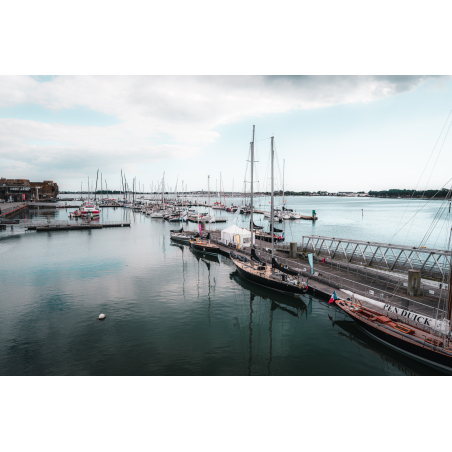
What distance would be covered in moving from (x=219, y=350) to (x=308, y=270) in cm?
1724

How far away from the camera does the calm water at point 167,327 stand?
15156mm

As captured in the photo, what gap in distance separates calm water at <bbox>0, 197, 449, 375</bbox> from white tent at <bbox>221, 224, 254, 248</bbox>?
7.74 meters

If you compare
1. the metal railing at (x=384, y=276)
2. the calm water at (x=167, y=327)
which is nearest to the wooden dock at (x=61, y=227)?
the calm water at (x=167, y=327)

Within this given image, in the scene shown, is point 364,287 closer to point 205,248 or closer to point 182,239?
point 205,248

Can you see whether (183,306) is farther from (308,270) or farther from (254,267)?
(308,270)

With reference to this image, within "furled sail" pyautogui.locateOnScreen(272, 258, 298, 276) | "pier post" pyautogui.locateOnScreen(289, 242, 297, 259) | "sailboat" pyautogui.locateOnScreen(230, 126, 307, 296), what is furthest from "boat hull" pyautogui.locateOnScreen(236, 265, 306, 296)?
"pier post" pyautogui.locateOnScreen(289, 242, 297, 259)

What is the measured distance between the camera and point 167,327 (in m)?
19.9

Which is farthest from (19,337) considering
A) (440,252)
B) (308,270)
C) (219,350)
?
(440,252)

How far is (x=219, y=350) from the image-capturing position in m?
16.8

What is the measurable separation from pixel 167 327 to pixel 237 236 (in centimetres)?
2572

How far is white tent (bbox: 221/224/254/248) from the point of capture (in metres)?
44.1

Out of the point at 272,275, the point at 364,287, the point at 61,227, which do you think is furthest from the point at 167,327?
the point at 61,227

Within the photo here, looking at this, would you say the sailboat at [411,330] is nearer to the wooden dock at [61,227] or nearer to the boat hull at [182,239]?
the boat hull at [182,239]

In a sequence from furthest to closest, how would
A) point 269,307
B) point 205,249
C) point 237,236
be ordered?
1. point 205,249
2. point 237,236
3. point 269,307
